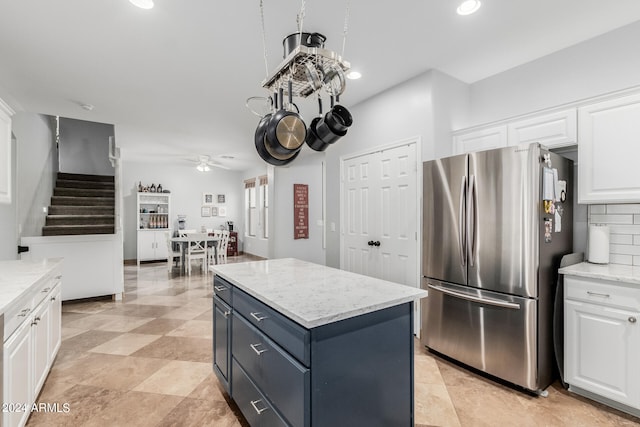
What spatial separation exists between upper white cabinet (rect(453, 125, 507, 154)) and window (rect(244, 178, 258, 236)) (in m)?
6.71

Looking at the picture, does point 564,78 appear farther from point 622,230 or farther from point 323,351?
point 323,351

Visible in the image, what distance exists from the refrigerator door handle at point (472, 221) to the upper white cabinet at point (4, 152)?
3.57 m

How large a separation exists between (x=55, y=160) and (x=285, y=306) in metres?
7.04

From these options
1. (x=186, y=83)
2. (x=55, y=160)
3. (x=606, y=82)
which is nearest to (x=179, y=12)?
(x=186, y=83)

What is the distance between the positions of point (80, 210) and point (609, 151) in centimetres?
709

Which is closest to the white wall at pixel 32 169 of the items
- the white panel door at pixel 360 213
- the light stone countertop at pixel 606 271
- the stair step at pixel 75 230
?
the stair step at pixel 75 230

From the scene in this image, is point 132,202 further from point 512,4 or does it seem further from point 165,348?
point 512,4

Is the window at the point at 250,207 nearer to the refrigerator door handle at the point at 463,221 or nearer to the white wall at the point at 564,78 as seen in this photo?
the white wall at the point at 564,78

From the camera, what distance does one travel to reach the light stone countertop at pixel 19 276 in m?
1.66

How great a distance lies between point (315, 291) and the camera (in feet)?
5.43

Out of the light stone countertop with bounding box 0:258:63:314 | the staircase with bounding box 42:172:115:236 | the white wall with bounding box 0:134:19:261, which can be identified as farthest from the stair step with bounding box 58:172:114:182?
the light stone countertop with bounding box 0:258:63:314

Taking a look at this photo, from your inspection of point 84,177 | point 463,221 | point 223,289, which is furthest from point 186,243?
point 463,221

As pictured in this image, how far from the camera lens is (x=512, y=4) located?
6.89 ft

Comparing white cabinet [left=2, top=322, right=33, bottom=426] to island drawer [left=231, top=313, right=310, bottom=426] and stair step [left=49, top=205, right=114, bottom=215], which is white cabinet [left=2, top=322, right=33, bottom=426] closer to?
island drawer [left=231, top=313, right=310, bottom=426]
